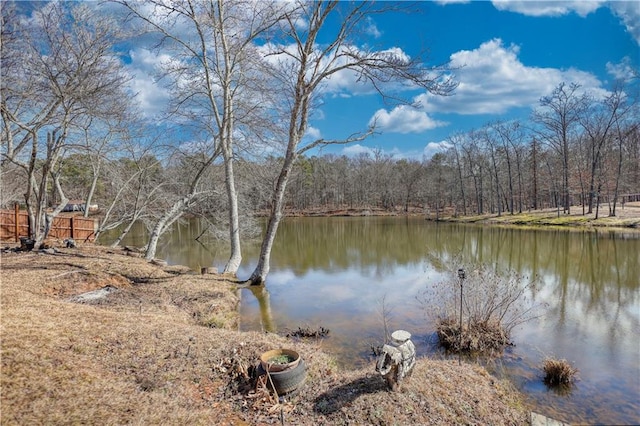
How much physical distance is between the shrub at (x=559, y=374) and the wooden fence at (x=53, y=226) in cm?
1582

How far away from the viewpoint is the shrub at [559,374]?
16.4ft

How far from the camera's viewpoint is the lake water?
5.04 meters

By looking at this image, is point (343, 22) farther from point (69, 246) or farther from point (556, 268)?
point (556, 268)

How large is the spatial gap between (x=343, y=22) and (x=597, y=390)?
8.61 m

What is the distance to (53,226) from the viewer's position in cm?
1399

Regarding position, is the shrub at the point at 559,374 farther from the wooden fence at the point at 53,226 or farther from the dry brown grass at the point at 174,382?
the wooden fence at the point at 53,226


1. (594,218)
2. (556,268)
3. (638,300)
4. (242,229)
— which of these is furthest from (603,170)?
(242,229)

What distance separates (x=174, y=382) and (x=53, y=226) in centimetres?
1373

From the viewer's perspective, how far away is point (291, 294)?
9.94m

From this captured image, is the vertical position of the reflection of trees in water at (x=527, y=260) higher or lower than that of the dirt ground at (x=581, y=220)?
lower

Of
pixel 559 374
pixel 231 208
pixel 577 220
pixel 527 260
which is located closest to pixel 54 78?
pixel 231 208

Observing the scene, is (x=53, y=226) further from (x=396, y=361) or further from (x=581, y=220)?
(x=581, y=220)

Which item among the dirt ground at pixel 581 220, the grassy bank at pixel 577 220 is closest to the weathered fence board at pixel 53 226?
the dirt ground at pixel 581 220

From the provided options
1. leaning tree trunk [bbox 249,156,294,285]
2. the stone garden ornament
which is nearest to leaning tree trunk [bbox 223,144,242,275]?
leaning tree trunk [bbox 249,156,294,285]
